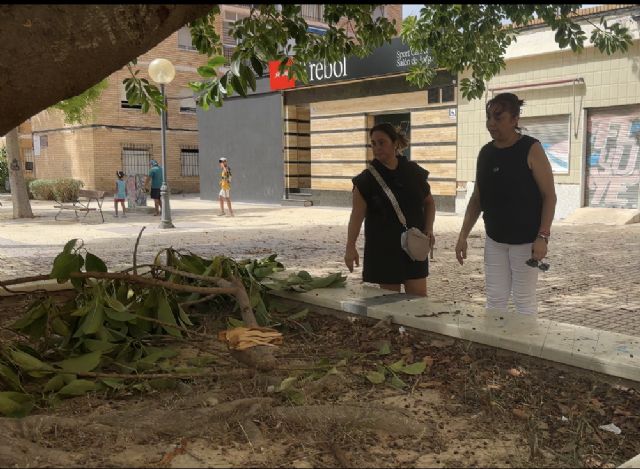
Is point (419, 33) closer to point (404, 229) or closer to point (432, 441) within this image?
point (404, 229)

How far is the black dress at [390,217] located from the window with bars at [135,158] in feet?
104

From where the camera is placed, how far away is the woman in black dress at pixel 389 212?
4.56m

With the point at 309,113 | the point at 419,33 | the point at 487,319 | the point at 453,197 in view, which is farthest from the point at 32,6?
the point at 309,113

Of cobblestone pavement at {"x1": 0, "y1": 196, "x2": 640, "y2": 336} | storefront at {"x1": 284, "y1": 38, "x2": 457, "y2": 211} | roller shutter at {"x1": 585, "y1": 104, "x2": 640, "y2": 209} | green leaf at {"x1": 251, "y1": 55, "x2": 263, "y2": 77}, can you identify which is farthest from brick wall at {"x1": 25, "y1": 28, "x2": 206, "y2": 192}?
green leaf at {"x1": 251, "y1": 55, "x2": 263, "y2": 77}

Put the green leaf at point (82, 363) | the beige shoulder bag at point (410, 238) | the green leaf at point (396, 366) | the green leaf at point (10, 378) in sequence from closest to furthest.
→ 1. the green leaf at point (10, 378)
2. the green leaf at point (82, 363)
3. the green leaf at point (396, 366)
4. the beige shoulder bag at point (410, 238)

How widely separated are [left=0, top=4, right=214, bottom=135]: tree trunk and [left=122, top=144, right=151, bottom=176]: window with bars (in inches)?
1305

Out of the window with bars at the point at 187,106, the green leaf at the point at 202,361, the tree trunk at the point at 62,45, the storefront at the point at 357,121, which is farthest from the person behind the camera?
the window with bars at the point at 187,106

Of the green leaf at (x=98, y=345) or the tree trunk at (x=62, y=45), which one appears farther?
the green leaf at (x=98, y=345)

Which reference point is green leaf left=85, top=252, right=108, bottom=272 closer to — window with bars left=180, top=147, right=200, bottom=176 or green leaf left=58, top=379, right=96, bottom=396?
green leaf left=58, top=379, right=96, bottom=396

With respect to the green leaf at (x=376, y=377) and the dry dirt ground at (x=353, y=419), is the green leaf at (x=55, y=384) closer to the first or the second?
the dry dirt ground at (x=353, y=419)

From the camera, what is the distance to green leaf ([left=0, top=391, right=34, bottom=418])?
2.59 meters

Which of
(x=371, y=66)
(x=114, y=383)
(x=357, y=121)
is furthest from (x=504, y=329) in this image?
(x=357, y=121)

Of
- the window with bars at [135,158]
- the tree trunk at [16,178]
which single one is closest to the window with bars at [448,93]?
the tree trunk at [16,178]

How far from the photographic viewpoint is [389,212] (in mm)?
4590
